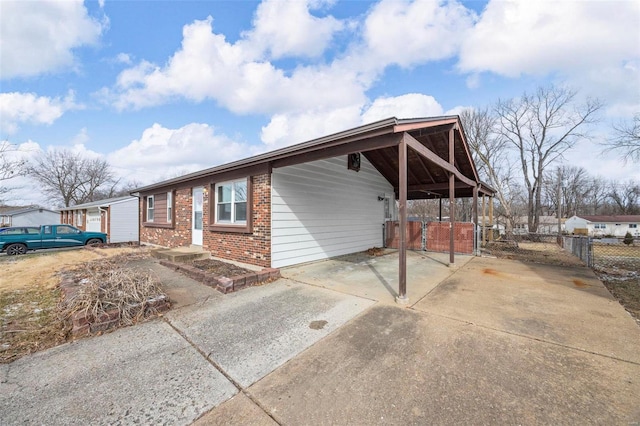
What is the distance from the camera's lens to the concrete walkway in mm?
1998

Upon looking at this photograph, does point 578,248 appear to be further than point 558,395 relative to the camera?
Yes

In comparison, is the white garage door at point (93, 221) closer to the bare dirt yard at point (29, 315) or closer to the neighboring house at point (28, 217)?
the bare dirt yard at point (29, 315)

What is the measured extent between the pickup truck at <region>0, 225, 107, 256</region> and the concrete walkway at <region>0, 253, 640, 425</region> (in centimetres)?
1414

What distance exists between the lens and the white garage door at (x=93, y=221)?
63.5 feet

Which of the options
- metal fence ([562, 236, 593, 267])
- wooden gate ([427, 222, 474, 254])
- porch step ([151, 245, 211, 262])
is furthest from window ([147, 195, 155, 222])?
metal fence ([562, 236, 593, 267])

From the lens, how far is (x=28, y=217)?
3375 centimetres

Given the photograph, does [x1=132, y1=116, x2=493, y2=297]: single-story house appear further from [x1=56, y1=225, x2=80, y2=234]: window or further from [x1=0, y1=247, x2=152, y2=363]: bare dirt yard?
[x1=56, y1=225, x2=80, y2=234]: window

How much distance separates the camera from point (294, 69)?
13047 mm

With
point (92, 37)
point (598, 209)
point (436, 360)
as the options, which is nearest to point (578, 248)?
point (436, 360)

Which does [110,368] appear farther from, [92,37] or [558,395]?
[92,37]

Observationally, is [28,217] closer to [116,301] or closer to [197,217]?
[197,217]

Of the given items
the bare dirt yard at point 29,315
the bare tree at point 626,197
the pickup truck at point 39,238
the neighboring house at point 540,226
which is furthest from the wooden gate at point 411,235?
the bare tree at point 626,197

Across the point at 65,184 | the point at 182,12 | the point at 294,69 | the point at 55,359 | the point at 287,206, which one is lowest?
the point at 55,359

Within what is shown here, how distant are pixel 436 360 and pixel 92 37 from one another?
40.4 ft
